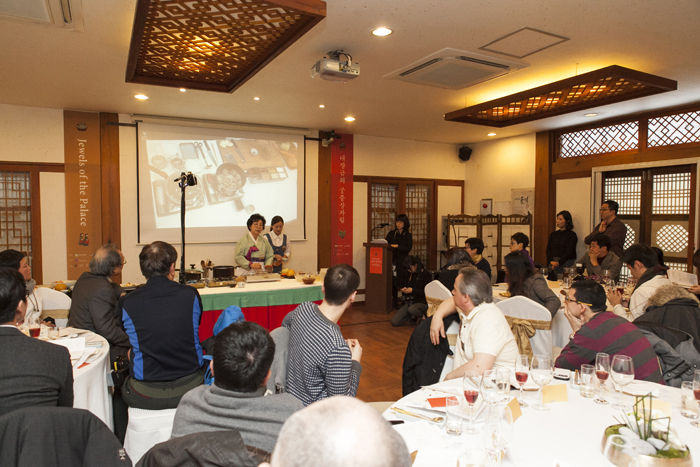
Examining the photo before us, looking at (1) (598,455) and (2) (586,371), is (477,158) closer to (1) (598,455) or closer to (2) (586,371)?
(2) (586,371)

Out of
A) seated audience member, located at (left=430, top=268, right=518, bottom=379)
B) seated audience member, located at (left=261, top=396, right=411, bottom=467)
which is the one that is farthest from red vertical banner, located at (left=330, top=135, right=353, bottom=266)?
seated audience member, located at (left=261, top=396, right=411, bottom=467)

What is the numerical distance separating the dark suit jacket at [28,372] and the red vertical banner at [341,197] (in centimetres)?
626

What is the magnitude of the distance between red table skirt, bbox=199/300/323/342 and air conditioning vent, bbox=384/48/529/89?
263 cm

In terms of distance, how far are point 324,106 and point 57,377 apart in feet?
16.0

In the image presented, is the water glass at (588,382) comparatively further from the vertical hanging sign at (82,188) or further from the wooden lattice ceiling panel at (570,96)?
the vertical hanging sign at (82,188)

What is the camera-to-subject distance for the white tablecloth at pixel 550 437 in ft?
4.87

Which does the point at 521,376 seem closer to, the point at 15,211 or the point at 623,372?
the point at 623,372

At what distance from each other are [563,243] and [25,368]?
717 centimetres

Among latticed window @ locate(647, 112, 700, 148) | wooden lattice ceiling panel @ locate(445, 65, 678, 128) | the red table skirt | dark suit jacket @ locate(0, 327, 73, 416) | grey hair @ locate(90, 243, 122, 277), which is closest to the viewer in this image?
dark suit jacket @ locate(0, 327, 73, 416)

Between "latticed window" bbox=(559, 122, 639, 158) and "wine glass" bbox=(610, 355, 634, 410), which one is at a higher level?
"latticed window" bbox=(559, 122, 639, 158)

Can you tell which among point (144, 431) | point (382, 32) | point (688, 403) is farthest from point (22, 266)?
point (688, 403)

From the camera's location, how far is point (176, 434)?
4.48ft

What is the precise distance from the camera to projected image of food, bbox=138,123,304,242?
21.9 ft

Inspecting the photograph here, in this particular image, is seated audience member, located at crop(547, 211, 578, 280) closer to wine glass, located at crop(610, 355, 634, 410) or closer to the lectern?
the lectern
